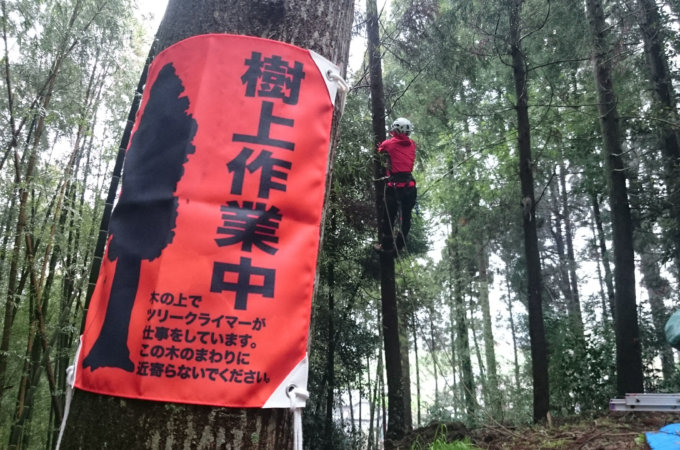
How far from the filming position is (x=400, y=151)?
633 cm

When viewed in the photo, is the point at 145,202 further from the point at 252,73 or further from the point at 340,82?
the point at 340,82

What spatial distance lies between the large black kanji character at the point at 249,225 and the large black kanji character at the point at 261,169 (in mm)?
40

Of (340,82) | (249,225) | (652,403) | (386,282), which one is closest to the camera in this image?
(249,225)

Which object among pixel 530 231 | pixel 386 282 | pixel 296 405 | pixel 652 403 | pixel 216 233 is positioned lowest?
pixel 652 403

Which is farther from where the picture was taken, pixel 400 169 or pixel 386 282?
pixel 386 282

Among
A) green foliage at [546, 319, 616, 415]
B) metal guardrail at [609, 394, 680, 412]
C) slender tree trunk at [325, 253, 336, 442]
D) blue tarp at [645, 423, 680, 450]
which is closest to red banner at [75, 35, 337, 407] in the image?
blue tarp at [645, 423, 680, 450]

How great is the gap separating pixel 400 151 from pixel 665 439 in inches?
165

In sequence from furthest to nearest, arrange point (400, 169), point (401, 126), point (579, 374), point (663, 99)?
1. point (663, 99)
2. point (579, 374)
3. point (400, 169)
4. point (401, 126)

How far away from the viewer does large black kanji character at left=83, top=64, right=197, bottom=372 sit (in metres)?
1.14

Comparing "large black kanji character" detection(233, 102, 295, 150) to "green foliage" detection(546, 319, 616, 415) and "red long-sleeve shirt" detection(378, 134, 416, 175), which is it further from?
"green foliage" detection(546, 319, 616, 415)

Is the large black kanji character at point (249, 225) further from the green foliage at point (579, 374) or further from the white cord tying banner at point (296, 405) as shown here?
the green foliage at point (579, 374)

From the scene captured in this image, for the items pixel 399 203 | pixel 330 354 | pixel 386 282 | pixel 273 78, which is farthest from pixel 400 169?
pixel 273 78

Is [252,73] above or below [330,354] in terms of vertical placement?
above

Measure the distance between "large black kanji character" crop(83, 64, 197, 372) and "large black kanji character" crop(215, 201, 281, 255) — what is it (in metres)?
0.13
